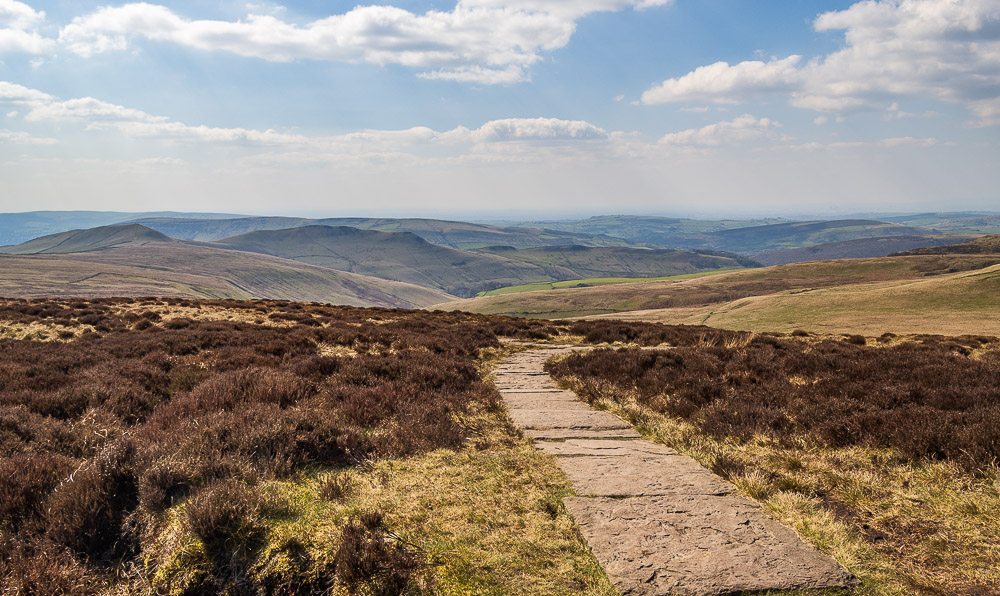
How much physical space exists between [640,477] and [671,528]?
142cm

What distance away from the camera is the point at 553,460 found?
716 centimetres

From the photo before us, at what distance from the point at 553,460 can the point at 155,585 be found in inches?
189

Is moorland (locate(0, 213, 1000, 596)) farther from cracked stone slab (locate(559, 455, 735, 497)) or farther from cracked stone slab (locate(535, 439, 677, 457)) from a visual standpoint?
cracked stone slab (locate(535, 439, 677, 457))

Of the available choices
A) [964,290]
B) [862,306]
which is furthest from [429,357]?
[964,290]

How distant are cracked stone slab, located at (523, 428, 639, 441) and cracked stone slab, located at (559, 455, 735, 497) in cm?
116

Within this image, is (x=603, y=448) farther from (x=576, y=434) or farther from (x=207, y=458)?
(x=207, y=458)

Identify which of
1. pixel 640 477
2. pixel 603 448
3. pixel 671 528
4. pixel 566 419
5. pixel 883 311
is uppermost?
pixel 671 528

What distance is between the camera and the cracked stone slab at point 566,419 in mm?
9172

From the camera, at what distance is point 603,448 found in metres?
7.92

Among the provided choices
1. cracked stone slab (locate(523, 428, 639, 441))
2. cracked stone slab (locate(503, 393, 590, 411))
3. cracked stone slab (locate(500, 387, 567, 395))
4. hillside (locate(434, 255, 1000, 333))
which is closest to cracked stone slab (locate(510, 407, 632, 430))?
cracked stone slab (locate(523, 428, 639, 441))

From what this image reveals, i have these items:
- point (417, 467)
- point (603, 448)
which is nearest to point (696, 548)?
point (603, 448)

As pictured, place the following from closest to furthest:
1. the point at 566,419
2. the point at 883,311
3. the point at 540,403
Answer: the point at 566,419
the point at 540,403
the point at 883,311

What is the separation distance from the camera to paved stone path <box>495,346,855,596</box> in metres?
4.27

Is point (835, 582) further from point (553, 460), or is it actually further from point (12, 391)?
point (12, 391)
